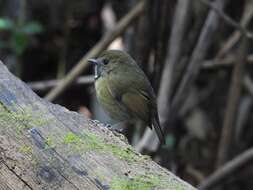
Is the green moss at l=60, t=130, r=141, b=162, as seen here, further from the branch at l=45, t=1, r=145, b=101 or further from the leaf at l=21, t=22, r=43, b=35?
the leaf at l=21, t=22, r=43, b=35

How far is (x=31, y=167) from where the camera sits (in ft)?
7.77

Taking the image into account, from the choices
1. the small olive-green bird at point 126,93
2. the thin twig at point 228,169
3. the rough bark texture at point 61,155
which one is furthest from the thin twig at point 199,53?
the rough bark texture at point 61,155

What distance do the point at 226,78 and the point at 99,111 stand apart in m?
1.16

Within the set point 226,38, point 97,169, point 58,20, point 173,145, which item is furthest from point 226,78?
point 97,169

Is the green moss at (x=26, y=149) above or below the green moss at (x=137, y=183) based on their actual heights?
below

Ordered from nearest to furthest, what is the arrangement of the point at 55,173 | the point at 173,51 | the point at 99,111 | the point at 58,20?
the point at 55,173, the point at 173,51, the point at 99,111, the point at 58,20

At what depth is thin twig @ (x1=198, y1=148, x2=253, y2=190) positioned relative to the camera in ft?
16.5

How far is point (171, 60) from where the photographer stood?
4.91 meters

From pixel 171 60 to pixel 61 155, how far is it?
2613 mm

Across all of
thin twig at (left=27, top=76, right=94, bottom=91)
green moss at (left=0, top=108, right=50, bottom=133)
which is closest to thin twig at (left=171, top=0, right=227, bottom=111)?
thin twig at (left=27, top=76, right=94, bottom=91)

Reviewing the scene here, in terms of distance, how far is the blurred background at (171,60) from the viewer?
491 cm

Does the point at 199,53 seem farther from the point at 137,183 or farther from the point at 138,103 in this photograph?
the point at 137,183

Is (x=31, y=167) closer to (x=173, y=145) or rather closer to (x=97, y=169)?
(x=97, y=169)

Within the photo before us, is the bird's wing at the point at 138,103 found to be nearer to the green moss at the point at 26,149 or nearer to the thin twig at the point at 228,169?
the green moss at the point at 26,149
